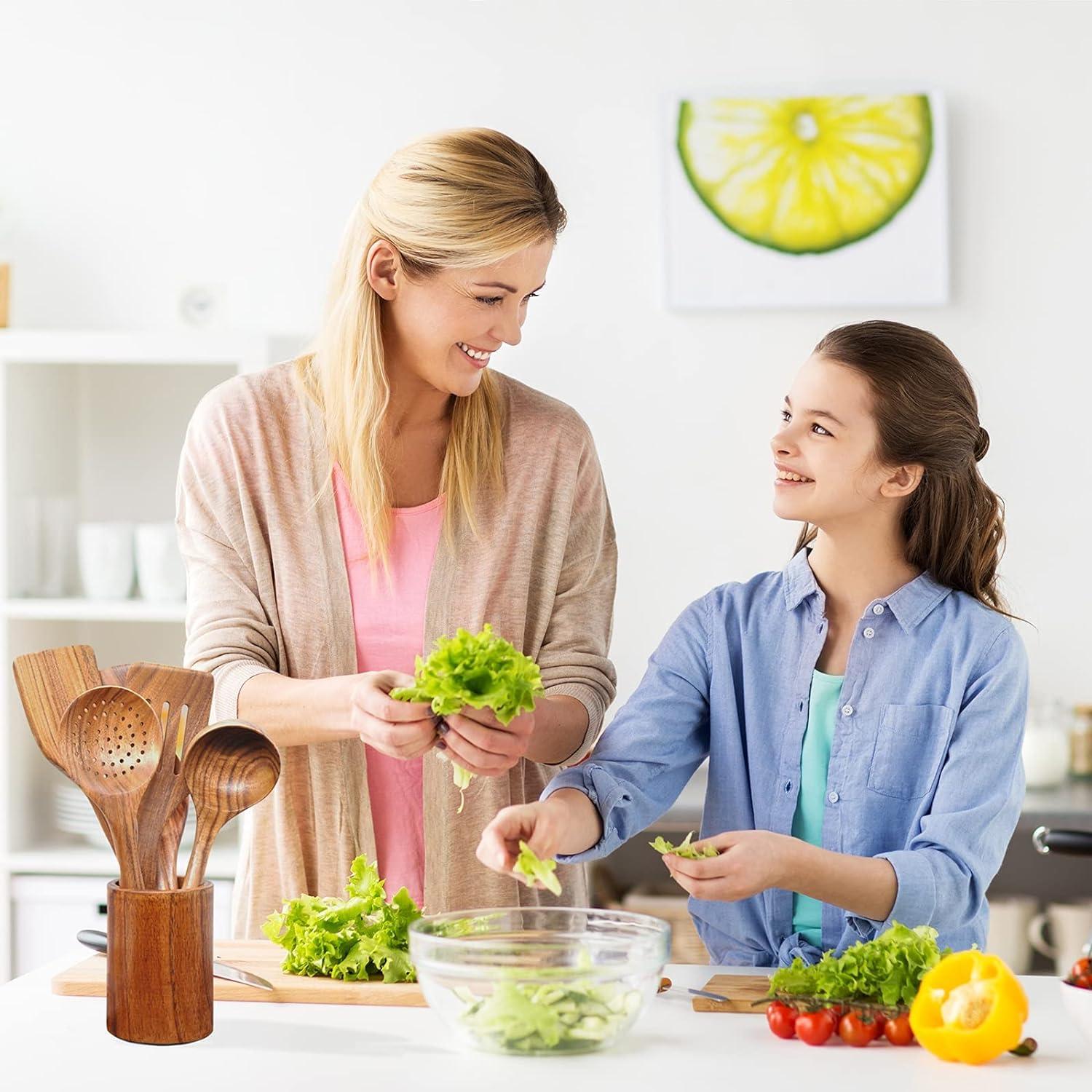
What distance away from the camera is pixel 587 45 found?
362 centimetres

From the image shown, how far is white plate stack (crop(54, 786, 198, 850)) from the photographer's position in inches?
130

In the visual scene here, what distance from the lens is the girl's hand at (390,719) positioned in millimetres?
1583

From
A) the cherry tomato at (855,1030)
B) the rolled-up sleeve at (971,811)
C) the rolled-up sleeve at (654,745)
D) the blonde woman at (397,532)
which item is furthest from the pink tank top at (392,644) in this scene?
the cherry tomato at (855,1030)

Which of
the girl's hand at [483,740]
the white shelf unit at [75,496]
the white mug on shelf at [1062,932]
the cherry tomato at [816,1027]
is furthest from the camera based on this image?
the white mug on shelf at [1062,932]

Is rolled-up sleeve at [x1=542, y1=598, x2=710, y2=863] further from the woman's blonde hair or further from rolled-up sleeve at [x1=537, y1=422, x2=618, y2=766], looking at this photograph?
the woman's blonde hair

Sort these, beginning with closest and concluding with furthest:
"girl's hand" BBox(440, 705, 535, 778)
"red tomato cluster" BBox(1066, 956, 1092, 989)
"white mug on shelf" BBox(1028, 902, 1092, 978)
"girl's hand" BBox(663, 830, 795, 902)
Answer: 1. "red tomato cluster" BBox(1066, 956, 1092, 989)
2. "girl's hand" BBox(663, 830, 795, 902)
3. "girl's hand" BBox(440, 705, 535, 778)
4. "white mug on shelf" BBox(1028, 902, 1092, 978)

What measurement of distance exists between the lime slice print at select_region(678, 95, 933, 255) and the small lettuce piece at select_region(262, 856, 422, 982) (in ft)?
7.88

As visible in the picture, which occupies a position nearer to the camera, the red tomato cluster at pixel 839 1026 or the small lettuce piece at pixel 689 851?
the red tomato cluster at pixel 839 1026

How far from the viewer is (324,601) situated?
1.92 m

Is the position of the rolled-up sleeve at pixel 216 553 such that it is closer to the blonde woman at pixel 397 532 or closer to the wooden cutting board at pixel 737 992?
the blonde woman at pixel 397 532

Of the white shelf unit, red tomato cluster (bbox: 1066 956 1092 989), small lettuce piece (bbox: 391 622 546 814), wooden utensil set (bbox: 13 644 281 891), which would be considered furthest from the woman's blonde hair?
the white shelf unit

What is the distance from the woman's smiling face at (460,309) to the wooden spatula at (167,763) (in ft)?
2.08

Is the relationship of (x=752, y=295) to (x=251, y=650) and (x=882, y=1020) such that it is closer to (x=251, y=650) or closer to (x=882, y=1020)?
(x=251, y=650)

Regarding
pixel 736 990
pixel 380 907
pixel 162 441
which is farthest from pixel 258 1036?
pixel 162 441
